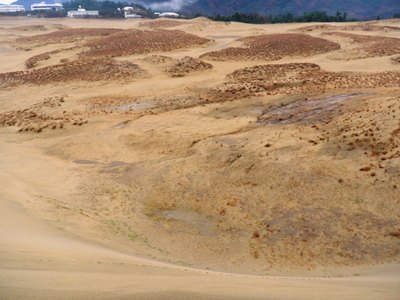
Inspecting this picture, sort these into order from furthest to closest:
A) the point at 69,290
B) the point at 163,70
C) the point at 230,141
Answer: the point at 163,70 < the point at 230,141 < the point at 69,290

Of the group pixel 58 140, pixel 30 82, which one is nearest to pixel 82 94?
pixel 30 82

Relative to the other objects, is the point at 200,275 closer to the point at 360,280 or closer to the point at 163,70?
the point at 360,280

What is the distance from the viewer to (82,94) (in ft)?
76.5

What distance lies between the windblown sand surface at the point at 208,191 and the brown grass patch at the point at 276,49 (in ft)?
22.5

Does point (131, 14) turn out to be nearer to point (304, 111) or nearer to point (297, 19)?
point (297, 19)

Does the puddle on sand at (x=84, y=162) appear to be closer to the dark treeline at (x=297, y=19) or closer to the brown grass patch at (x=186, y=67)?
the brown grass patch at (x=186, y=67)

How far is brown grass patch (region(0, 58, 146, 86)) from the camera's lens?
25870mm

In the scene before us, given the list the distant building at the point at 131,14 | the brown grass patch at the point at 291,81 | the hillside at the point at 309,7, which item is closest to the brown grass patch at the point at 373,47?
the brown grass patch at the point at 291,81

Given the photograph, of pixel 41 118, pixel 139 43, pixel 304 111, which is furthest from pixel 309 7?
pixel 304 111

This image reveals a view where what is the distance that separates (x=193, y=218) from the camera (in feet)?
32.7

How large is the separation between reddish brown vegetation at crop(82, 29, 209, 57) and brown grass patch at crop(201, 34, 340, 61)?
5.10 meters

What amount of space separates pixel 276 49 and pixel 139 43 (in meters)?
9.93

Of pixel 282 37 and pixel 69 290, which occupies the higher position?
pixel 282 37

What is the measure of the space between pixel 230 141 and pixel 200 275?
755 cm
